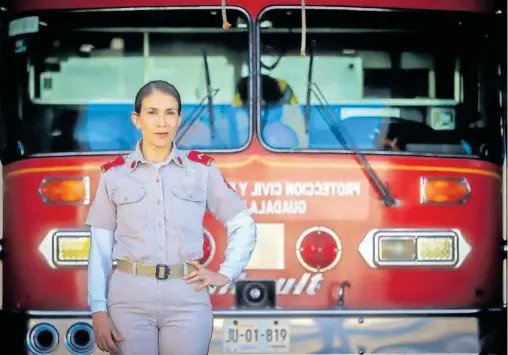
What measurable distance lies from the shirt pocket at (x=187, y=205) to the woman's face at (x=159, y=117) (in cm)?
20

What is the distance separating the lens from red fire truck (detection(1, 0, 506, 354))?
5980 millimetres

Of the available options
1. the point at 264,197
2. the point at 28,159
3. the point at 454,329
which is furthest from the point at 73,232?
the point at 454,329

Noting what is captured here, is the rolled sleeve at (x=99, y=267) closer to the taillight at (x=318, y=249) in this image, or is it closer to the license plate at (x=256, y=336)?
the license plate at (x=256, y=336)

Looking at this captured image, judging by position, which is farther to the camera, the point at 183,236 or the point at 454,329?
the point at 454,329

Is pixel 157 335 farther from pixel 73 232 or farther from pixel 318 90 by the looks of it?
pixel 318 90

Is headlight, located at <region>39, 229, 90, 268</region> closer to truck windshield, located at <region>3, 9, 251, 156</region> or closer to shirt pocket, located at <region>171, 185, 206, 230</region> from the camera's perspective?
truck windshield, located at <region>3, 9, 251, 156</region>

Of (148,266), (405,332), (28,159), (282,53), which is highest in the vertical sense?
(282,53)

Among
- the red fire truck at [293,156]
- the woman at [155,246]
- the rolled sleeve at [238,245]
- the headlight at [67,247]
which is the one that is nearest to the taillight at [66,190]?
the red fire truck at [293,156]

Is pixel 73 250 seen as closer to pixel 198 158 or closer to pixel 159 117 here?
pixel 198 158

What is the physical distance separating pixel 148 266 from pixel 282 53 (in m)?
1.96

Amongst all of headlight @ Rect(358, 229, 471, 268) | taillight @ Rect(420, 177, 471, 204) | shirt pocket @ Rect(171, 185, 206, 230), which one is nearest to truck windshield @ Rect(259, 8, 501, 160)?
taillight @ Rect(420, 177, 471, 204)

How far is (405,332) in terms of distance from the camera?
5.96 metres

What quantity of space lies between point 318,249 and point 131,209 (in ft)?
5.38

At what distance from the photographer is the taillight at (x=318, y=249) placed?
5.98 metres
